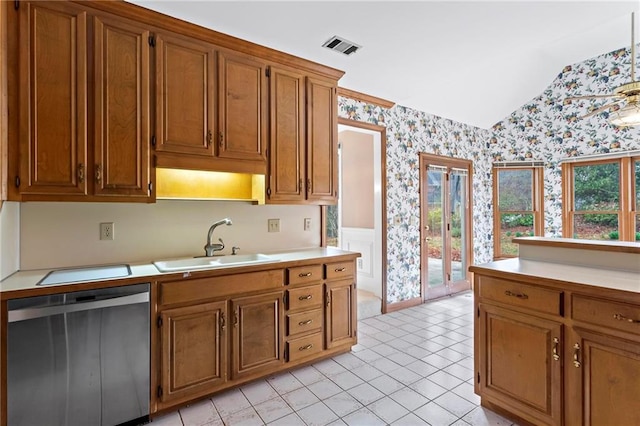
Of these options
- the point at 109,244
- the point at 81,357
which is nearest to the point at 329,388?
the point at 81,357

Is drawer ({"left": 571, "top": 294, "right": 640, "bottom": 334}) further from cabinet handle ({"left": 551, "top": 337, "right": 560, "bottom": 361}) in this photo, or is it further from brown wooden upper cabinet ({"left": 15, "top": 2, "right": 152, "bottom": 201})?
brown wooden upper cabinet ({"left": 15, "top": 2, "right": 152, "bottom": 201})

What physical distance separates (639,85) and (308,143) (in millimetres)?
2553

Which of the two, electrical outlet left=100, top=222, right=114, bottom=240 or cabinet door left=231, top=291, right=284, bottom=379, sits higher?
electrical outlet left=100, top=222, right=114, bottom=240

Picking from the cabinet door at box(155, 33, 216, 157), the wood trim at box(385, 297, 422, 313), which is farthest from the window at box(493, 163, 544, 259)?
the cabinet door at box(155, 33, 216, 157)

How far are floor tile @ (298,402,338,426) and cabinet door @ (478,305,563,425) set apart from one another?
3.38 feet

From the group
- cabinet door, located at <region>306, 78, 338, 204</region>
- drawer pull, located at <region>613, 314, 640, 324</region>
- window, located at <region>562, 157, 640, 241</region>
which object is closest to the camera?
drawer pull, located at <region>613, 314, 640, 324</region>

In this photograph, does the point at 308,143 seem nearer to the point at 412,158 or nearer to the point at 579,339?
the point at 412,158

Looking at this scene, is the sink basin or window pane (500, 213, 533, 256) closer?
the sink basin

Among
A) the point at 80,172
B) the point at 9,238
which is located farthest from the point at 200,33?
the point at 9,238

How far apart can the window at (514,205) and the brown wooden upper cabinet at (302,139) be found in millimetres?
3907

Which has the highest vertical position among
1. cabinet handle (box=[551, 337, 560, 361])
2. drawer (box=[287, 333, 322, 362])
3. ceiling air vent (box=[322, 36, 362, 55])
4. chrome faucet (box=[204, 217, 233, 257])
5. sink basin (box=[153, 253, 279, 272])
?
ceiling air vent (box=[322, 36, 362, 55])

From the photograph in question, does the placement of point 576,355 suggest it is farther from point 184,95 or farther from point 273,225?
point 184,95

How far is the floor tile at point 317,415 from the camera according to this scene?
6.54 feet

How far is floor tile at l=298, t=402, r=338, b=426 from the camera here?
199cm
